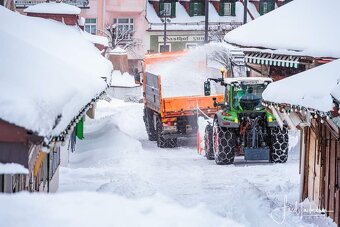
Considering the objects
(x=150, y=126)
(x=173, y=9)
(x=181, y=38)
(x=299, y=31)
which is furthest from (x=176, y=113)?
(x=173, y=9)

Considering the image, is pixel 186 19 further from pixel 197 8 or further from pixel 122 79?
pixel 122 79

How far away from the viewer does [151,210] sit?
12.2m

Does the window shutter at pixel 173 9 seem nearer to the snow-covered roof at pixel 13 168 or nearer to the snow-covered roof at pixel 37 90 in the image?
the snow-covered roof at pixel 37 90

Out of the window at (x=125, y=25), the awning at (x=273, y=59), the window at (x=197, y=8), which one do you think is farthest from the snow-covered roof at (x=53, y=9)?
the window at (x=197, y=8)

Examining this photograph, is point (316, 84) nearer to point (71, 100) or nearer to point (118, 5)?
point (71, 100)

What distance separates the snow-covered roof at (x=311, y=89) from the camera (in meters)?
11.6

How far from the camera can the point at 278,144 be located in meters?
20.7

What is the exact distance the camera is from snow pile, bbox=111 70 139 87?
50.7m

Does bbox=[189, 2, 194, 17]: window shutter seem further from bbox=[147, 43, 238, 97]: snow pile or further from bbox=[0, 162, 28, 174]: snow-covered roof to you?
bbox=[0, 162, 28, 174]: snow-covered roof

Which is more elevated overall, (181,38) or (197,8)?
(197,8)

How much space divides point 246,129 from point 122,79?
105 feet

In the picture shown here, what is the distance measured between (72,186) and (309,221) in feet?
16.5

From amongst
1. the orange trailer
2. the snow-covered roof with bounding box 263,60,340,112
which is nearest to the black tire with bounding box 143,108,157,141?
the orange trailer

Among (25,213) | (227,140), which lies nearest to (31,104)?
(25,213)
